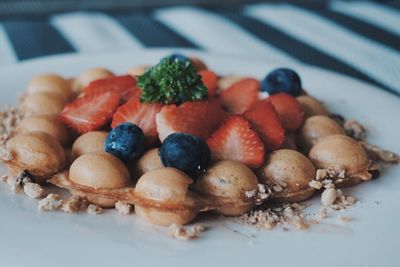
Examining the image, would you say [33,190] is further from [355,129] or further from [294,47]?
[294,47]

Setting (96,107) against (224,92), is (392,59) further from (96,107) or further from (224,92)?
(96,107)

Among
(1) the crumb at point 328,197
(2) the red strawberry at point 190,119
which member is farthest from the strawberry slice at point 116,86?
(1) the crumb at point 328,197

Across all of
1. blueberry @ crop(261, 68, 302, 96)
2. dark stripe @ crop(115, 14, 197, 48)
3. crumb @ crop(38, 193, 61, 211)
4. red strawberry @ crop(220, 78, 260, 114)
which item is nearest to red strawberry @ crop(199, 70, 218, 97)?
red strawberry @ crop(220, 78, 260, 114)

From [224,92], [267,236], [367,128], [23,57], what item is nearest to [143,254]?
[267,236]

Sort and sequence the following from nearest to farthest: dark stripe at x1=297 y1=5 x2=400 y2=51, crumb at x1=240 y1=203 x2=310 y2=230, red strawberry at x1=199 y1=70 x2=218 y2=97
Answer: crumb at x1=240 y1=203 x2=310 y2=230 → red strawberry at x1=199 y1=70 x2=218 y2=97 → dark stripe at x1=297 y1=5 x2=400 y2=51

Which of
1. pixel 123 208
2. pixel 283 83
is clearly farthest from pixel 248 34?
pixel 123 208

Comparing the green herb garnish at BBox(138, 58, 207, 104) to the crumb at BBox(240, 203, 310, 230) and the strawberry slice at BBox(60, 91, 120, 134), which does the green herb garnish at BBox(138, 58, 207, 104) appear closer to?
the strawberry slice at BBox(60, 91, 120, 134)

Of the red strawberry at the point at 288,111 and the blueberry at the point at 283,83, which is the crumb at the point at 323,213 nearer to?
the red strawberry at the point at 288,111
